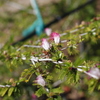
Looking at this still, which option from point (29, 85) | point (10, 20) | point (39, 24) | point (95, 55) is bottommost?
point (29, 85)

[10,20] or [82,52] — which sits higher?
[10,20]

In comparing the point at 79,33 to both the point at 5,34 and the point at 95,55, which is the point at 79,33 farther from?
the point at 5,34

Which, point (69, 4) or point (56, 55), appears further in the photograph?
point (69, 4)

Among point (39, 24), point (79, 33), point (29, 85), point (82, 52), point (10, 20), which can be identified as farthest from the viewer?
point (10, 20)

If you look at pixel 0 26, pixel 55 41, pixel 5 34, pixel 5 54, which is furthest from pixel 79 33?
pixel 0 26

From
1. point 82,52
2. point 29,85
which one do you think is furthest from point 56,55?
point 82,52

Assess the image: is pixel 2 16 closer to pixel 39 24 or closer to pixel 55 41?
pixel 39 24

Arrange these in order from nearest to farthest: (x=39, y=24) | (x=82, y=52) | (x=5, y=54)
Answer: (x=5, y=54) → (x=39, y=24) → (x=82, y=52)
